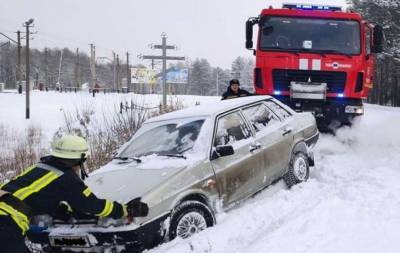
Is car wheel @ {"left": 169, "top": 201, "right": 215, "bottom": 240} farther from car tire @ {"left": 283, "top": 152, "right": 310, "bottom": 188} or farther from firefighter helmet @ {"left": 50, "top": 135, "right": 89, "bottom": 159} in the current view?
car tire @ {"left": 283, "top": 152, "right": 310, "bottom": 188}

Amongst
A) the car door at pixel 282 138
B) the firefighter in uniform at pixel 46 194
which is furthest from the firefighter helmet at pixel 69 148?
the car door at pixel 282 138

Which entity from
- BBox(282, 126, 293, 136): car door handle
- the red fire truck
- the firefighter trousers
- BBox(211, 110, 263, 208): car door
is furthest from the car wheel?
the red fire truck

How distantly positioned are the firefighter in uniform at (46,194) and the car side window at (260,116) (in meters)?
3.07

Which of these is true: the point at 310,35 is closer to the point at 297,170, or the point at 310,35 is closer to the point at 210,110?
the point at 297,170

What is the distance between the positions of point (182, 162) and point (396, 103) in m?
47.8

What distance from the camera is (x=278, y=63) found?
37.9 ft

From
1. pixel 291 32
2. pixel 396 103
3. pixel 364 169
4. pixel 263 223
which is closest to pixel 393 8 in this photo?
pixel 396 103

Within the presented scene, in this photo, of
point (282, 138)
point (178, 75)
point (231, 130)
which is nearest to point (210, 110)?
point (231, 130)

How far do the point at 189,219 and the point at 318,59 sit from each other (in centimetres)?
712

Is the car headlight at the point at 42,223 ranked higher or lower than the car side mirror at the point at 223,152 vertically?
lower

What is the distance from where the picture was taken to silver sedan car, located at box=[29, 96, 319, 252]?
16.4 ft

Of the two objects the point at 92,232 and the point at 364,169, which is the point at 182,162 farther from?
the point at 364,169

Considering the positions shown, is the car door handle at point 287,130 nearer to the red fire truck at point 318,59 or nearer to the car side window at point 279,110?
the car side window at point 279,110

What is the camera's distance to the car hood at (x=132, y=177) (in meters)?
5.32
